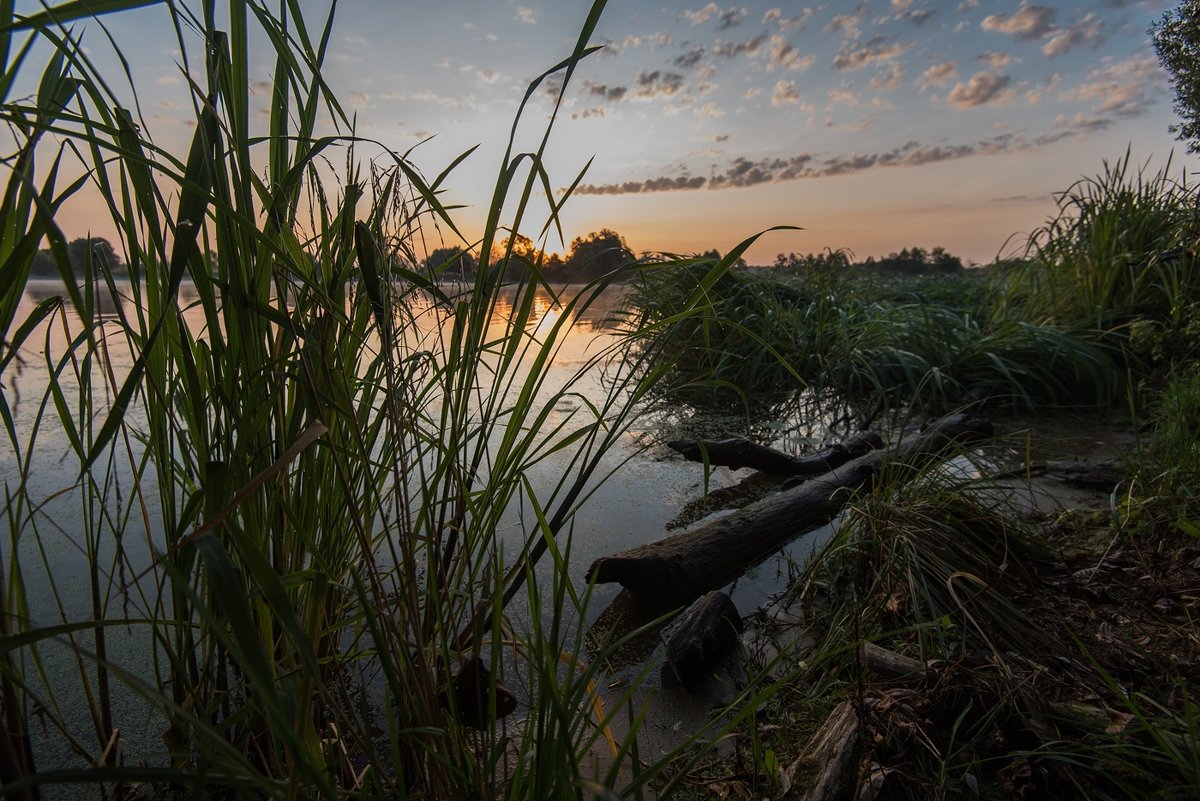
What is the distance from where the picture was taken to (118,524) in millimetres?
897

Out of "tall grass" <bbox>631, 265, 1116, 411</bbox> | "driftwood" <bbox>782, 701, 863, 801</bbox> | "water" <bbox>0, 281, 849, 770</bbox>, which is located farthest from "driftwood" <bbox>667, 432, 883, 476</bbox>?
"driftwood" <bbox>782, 701, 863, 801</bbox>

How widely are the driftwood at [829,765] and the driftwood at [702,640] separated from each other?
27cm

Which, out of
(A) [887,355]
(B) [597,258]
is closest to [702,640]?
(B) [597,258]

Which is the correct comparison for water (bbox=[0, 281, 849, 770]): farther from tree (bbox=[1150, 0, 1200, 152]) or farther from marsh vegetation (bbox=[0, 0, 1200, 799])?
tree (bbox=[1150, 0, 1200, 152])

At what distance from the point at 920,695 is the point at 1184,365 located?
3053 mm

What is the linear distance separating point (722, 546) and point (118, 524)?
4.11 ft

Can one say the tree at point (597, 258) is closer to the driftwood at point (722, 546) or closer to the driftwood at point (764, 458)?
the driftwood at point (722, 546)

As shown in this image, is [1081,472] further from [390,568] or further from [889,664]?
[390,568]

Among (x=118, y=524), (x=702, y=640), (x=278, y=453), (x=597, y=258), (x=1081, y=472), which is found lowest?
(x=702, y=640)

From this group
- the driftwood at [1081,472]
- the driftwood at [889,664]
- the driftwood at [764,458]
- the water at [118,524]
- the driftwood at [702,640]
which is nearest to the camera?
the water at [118,524]

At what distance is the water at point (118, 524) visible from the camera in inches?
31.6

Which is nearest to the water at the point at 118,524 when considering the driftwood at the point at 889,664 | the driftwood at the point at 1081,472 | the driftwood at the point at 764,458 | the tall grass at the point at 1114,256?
the driftwood at the point at 764,458

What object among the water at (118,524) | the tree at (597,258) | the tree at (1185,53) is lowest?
the water at (118,524)

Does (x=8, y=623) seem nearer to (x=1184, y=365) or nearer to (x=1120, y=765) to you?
(x=1120, y=765)
